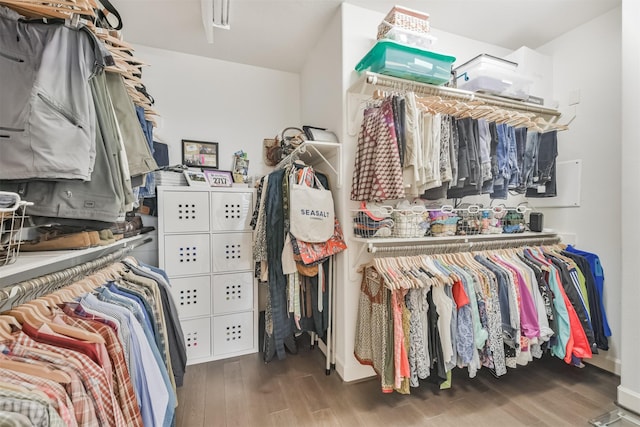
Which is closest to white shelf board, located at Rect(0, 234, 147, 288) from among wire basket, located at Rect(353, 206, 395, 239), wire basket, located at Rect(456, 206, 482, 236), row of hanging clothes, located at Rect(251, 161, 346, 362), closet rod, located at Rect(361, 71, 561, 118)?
row of hanging clothes, located at Rect(251, 161, 346, 362)

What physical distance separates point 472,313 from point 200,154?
8.81ft

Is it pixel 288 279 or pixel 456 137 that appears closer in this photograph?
pixel 456 137

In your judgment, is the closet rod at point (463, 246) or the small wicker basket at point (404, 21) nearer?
the small wicker basket at point (404, 21)

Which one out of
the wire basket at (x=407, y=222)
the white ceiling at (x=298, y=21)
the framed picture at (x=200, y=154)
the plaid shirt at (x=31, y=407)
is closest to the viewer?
the plaid shirt at (x=31, y=407)

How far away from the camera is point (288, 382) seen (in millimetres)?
1955

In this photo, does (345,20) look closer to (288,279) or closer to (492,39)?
(492,39)

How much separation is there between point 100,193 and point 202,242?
1324mm

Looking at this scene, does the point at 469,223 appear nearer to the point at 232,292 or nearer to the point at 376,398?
the point at 376,398

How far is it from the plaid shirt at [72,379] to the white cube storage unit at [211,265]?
1.43 meters

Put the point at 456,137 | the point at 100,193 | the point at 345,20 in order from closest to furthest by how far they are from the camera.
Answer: the point at 100,193, the point at 456,137, the point at 345,20

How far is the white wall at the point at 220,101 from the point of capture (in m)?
2.65

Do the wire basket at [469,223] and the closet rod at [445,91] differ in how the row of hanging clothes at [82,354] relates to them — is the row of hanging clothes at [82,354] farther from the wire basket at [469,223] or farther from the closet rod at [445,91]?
the wire basket at [469,223]

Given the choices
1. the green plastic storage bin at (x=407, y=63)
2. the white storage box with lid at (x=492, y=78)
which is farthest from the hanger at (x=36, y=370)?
the white storage box with lid at (x=492, y=78)

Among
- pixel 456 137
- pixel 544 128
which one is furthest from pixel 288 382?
pixel 544 128
